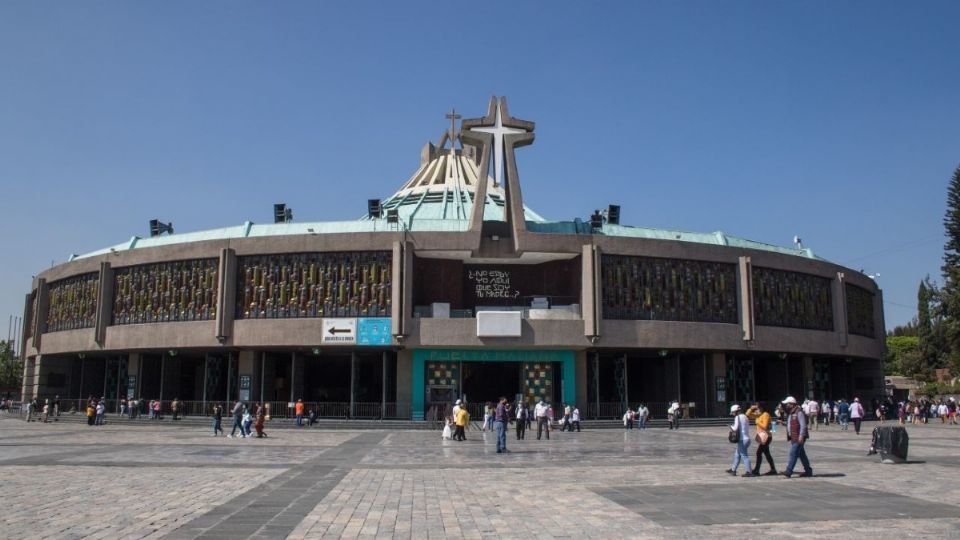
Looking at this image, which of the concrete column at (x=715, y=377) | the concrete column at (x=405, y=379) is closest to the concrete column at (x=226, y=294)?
the concrete column at (x=405, y=379)

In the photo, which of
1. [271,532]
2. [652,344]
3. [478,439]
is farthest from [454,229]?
[271,532]

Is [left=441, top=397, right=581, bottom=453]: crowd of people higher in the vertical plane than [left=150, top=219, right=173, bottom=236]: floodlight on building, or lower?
lower

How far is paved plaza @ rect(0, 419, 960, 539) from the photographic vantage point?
422 inches

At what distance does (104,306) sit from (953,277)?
6980cm

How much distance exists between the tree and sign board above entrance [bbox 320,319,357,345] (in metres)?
54.7

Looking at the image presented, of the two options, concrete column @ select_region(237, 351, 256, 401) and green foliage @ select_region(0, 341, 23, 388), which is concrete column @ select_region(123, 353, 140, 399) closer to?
concrete column @ select_region(237, 351, 256, 401)

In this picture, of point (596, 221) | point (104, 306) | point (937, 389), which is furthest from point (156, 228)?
point (937, 389)

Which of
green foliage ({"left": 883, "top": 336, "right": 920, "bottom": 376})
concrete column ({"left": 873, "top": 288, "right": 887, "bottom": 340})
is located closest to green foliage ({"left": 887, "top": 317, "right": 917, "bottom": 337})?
green foliage ({"left": 883, "top": 336, "right": 920, "bottom": 376})

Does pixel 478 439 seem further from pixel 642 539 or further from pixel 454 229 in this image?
pixel 642 539

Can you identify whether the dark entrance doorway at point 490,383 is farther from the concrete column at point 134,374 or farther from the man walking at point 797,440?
the man walking at point 797,440

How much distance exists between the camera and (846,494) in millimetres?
14039

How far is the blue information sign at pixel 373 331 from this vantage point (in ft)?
137

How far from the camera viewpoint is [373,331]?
137 ft

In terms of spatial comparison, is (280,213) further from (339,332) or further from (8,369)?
(8,369)
